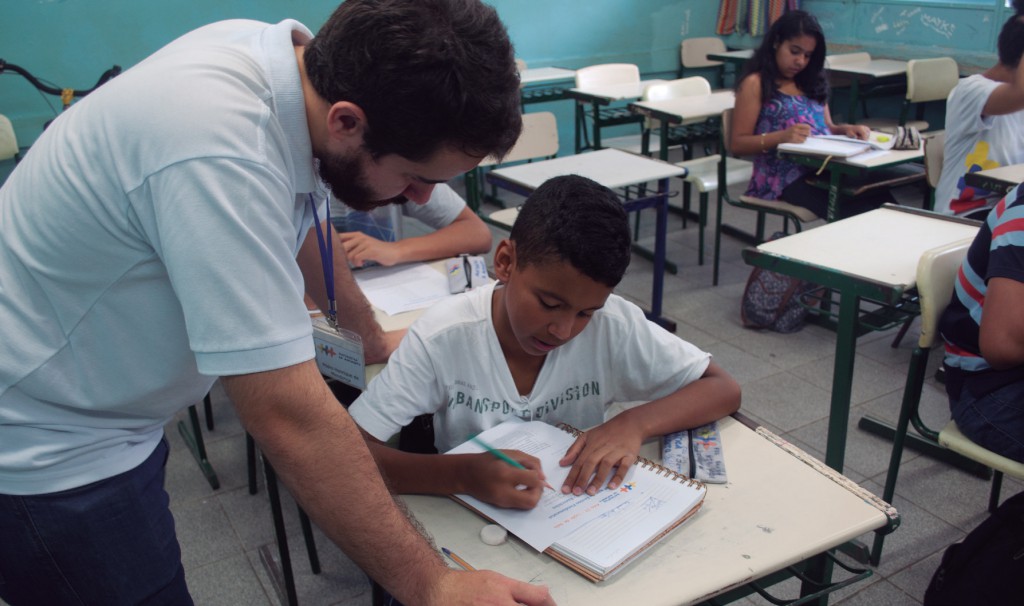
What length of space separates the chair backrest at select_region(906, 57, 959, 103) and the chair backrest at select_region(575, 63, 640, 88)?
1757 millimetres

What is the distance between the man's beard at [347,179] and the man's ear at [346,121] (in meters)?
0.03

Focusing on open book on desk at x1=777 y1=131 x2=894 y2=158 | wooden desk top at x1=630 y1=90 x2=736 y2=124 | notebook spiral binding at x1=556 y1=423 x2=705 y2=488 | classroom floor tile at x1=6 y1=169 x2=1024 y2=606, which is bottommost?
classroom floor tile at x1=6 y1=169 x2=1024 y2=606

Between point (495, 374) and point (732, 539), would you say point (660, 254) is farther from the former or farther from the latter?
point (732, 539)

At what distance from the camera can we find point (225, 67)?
78 cm

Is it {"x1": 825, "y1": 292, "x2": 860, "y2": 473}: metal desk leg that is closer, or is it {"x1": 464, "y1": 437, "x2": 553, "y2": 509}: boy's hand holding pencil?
{"x1": 464, "y1": 437, "x2": 553, "y2": 509}: boy's hand holding pencil

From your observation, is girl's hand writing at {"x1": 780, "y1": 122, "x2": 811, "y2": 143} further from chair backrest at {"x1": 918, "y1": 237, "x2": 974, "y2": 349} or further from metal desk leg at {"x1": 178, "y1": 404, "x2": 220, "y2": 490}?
metal desk leg at {"x1": 178, "y1": 404, "x2": 220, "y2": 490}

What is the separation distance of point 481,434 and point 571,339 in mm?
224

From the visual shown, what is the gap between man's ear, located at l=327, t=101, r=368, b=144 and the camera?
792 mm

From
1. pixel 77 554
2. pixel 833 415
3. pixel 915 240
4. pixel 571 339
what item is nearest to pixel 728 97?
pixel 915 240

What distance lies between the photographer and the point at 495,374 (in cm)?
127

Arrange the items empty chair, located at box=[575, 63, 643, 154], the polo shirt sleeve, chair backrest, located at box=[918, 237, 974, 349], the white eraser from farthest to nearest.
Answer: empty chair, located at box=[575, 63, 643, 154], chair backrest, located at box=[918, 237, 974, 349], the white eraser, the polo shirt sleeve

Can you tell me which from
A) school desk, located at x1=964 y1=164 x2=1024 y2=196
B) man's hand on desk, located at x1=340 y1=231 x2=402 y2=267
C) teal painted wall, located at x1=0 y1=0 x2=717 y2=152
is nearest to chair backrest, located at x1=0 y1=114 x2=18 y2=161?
teal painted wall, located at x1=0 y1=0 x2=717 y2=152

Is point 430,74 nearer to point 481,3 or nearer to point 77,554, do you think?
point 481,3

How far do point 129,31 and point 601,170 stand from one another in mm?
3335
